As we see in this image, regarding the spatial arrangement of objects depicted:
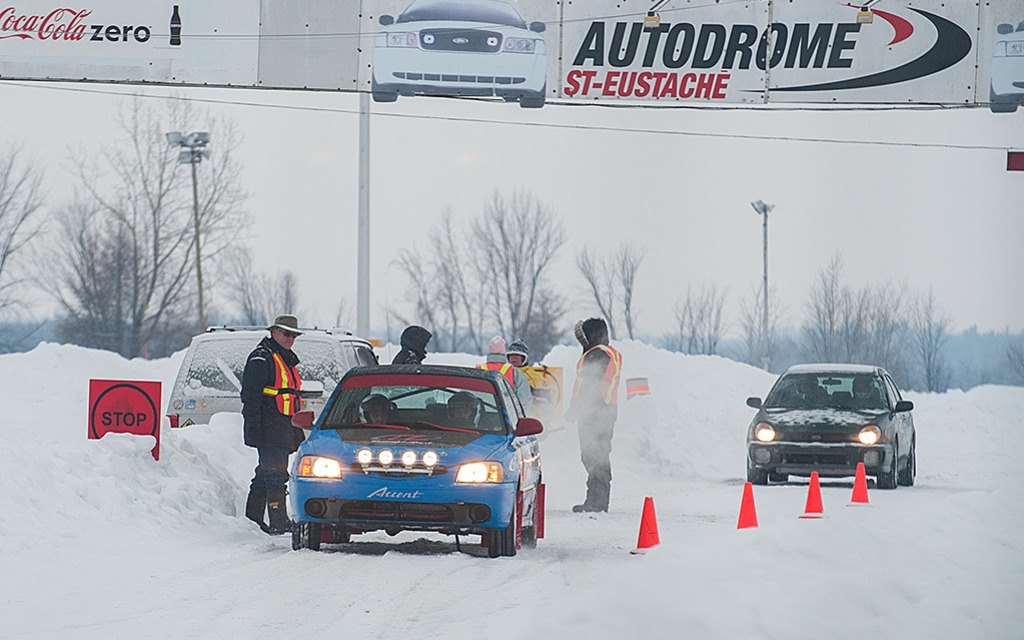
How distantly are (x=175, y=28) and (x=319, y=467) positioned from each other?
12.3m

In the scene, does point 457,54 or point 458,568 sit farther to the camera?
point 457,54

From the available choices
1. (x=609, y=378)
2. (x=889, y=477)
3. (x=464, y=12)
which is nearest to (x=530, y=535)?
(x=609, y=378)

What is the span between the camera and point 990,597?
8.50 meters

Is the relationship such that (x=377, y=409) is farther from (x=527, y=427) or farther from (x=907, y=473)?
(x=907, y=473)

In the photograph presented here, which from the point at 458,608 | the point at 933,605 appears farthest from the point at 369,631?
the point at 933,605

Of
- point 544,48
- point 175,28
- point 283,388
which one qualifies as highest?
point 175,28

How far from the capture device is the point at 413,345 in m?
15.3

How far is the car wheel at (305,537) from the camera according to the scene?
11086 mm

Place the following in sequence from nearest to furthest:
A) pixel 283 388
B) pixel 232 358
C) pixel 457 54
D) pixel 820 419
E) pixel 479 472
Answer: pixel 479 472 < pixel 283 388 < pixel 232 358 < pixel 820 419 < pixel 457 54

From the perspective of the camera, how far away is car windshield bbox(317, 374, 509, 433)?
38.3ft

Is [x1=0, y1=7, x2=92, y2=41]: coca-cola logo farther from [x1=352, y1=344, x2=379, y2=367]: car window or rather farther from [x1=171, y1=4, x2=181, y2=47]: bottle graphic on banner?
[x1=352, y1=344, x2=379, y2=367]: car window

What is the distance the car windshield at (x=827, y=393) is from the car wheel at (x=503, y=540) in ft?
32.6

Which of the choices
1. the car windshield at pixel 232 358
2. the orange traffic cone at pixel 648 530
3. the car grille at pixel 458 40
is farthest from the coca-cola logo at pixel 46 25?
the orange traffic cone at pixel 648 530

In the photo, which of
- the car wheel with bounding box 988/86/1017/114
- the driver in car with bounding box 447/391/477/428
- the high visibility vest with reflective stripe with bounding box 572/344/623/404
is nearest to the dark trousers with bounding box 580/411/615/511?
the high visibility vest with reflective stripe with bounding box 572/344/623/404
